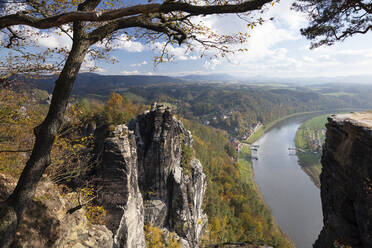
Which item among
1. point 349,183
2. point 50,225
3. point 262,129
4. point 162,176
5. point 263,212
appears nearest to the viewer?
point 50,225

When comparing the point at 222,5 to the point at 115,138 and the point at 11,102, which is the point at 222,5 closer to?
the point at 11,102

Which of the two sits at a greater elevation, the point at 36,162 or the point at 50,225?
the point at 36,162

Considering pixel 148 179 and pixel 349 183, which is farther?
pixel 148 179

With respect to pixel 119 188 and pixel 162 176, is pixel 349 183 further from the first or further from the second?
pixel 162 176

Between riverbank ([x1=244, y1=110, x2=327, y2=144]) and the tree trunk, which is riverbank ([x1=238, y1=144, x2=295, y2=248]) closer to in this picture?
the tree trunk

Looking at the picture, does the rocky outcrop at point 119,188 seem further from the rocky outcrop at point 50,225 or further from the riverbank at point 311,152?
the riverbank at point 311,152

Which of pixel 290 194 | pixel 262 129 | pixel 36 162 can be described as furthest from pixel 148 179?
pixel 262 129

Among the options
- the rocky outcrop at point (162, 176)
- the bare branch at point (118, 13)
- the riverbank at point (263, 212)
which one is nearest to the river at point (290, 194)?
the riverbank at point (263, 212)

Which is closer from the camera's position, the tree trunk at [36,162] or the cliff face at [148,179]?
→ the tree trunk at [36,162]

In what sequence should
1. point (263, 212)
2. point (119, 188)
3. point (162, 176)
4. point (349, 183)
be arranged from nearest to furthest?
point (349, 183)
point (119, 188)
point (162, 176)
point (263, 212)
